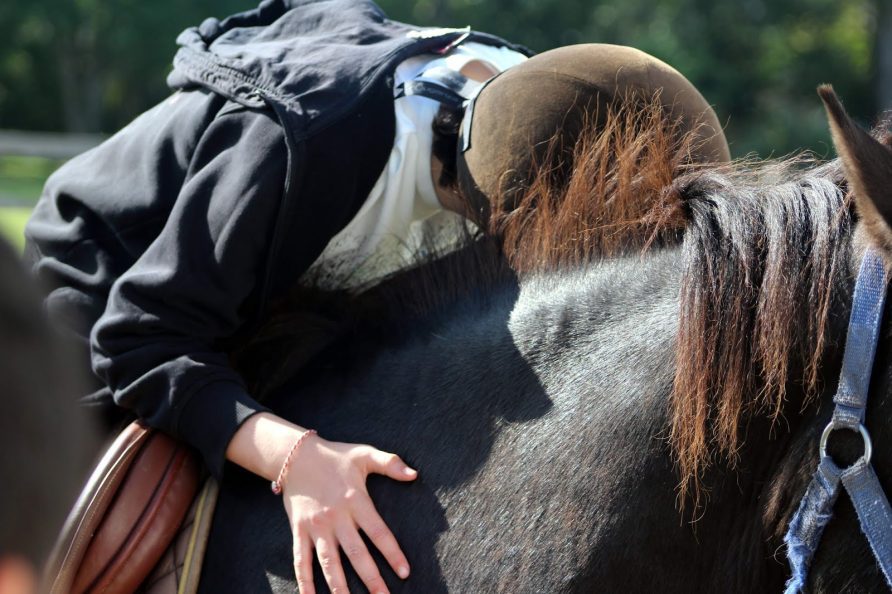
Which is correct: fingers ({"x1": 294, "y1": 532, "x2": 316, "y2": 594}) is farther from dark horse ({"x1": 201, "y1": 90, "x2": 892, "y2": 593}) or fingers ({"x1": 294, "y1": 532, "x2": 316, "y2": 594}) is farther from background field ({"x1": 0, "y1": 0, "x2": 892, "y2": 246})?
background field ({"x1": 0, "y1": 0, "x2": 892, "y2": 246})

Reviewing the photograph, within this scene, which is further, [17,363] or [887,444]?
[887,444]

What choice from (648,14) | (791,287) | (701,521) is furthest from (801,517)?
(648,14)

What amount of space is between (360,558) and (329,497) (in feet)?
0.35

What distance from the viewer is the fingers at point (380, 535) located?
156 cm

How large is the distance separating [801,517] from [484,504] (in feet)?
1.49

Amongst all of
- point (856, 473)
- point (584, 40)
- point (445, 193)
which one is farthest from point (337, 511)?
point (584, 40)

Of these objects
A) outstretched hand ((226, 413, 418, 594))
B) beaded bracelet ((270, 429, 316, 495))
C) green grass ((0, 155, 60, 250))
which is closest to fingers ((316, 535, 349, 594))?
outstretched hand ((226, 413, 418, 594))

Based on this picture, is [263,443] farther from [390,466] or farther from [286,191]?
[286,191]

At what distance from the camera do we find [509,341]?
5.42ft

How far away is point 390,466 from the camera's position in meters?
1.60

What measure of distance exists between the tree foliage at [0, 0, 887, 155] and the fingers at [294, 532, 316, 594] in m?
15.3

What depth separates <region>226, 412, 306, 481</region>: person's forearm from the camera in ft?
5.46

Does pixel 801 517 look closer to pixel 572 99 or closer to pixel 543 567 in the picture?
pixel 543 567

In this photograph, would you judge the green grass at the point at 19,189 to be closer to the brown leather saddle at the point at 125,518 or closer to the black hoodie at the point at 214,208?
the black hoodie at the point at 214,208
